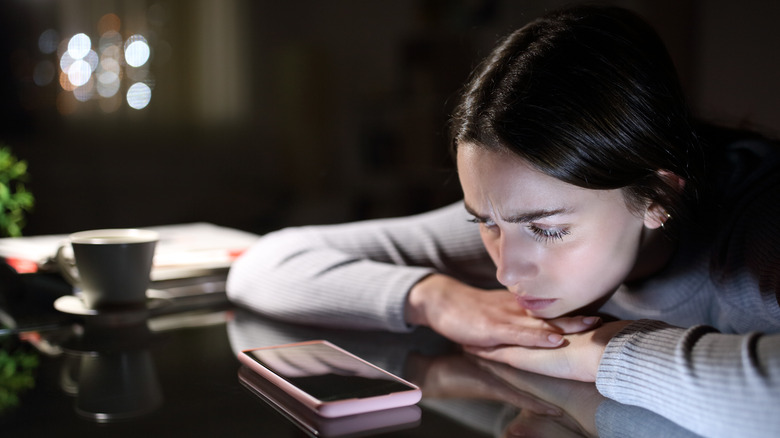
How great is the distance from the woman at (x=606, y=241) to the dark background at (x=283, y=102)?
405mm

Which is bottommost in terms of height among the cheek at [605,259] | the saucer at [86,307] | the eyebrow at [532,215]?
the saucer at [86,307]

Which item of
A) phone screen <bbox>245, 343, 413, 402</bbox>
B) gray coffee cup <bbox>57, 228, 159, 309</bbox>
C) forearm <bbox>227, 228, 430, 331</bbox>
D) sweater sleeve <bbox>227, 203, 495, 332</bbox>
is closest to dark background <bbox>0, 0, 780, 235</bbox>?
sweater sleeve <bbox>227, 203, 495, 332</bbox>

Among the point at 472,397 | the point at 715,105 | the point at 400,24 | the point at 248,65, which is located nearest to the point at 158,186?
the point at 248,65

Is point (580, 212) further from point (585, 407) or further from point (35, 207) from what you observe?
point (35, 207)

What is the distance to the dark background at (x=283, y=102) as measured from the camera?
3.97ft

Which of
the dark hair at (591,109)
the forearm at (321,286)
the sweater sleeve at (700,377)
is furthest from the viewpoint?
the forearm at (321,286)

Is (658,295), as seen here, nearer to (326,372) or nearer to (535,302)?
(535,302)

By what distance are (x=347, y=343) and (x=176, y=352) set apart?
0.17m

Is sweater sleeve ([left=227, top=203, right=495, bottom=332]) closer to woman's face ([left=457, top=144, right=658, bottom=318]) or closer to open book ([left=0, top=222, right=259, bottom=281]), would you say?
open book ([left=0, top=222, right=259, bottom=281])

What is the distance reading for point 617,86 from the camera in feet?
2.01

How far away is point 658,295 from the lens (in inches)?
31.9

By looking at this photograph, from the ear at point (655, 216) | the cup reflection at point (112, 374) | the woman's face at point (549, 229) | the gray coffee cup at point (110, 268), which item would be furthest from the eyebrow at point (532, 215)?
the gray coffee cup at point (110, 268)

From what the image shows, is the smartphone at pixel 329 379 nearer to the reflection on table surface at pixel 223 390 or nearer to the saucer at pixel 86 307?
the reflection on table surface at pixel 223 390

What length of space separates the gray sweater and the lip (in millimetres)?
83
